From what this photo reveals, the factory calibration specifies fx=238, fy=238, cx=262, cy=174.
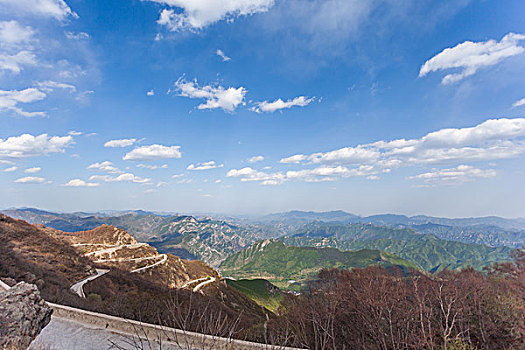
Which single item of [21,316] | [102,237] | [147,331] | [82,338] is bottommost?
[102,237]

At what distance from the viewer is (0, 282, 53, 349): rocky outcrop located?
7195 mm

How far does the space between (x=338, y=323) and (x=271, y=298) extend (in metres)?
103

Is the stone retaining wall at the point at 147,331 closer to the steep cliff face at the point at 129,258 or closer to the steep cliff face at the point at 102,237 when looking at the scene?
the steep cliff face at the point at 129,258

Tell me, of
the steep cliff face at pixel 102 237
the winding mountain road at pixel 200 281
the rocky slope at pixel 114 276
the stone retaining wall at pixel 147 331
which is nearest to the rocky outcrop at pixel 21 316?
the stone retaining wall at pixel 147 331

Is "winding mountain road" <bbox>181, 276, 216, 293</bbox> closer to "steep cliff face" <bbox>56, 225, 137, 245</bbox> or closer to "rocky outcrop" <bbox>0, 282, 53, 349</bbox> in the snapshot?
"steep cliff face" <bbox>56, 225, 137, 245</bbox>

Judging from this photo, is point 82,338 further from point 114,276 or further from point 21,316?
point 114,276

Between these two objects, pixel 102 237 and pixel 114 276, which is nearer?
pixel 114 276

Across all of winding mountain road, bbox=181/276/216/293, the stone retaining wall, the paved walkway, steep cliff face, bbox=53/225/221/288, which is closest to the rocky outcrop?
the paved walkway

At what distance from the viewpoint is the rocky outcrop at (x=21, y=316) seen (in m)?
7.20

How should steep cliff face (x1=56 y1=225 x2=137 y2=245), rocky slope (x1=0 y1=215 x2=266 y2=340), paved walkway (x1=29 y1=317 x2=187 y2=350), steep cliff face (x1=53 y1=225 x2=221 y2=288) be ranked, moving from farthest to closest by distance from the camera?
steep cliff face (x1=56 y1=225 x2=137 y2=245) → steep cliff face (x1=53 y1=225 x2=221 y2=288) → rocky slope (x1=0 y1=215 x2=266 y2=340) → paved walkway (x1=29 y1=317 x2=187 y2=350)

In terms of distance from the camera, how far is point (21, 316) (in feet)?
25.7

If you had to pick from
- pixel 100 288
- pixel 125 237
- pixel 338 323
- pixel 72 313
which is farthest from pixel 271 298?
pixel 72 313

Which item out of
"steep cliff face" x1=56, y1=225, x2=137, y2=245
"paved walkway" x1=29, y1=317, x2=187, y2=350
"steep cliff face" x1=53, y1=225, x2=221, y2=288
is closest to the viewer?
"paved walkway" x1=29, y1=317, x2=187, y2=350

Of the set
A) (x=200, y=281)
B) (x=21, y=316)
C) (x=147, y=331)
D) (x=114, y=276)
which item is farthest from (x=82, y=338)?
(x=200, y=281)
